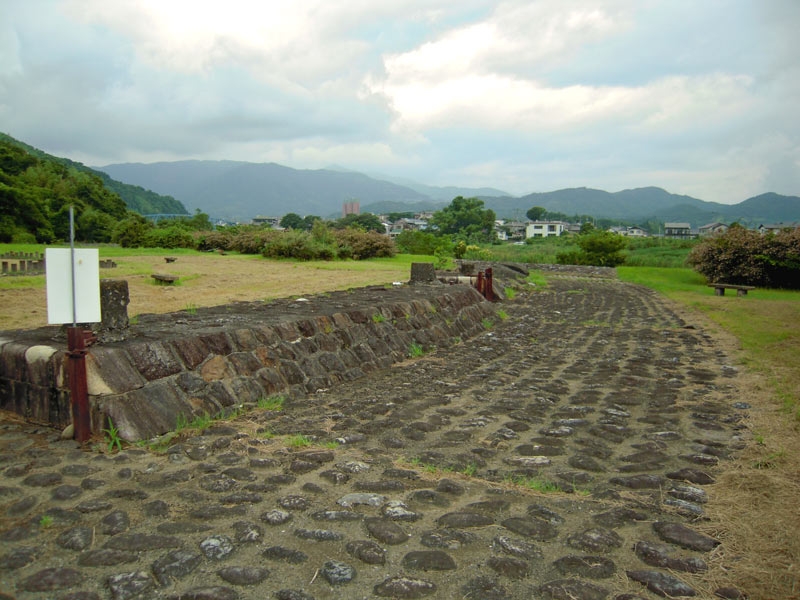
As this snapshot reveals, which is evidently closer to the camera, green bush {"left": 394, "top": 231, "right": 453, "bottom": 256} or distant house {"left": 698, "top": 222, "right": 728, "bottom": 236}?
distant house {"left": 698, "top": 222, "right": 728, "bottom": 236}

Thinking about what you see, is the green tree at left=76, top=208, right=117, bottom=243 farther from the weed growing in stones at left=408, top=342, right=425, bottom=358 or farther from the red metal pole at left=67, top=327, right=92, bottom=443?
the red metal pole at left=67, top=327, right=92, bottom=443

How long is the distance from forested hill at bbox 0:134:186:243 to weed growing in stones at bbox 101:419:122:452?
67.0 ft

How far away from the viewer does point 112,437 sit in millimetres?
3793

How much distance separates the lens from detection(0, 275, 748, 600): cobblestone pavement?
2385 mm

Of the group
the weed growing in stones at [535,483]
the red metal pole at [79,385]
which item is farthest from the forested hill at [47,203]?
the weed growing in stones at [535,483]

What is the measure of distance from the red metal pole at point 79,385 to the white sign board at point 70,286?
0.11 metres

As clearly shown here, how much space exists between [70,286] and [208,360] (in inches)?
50.2

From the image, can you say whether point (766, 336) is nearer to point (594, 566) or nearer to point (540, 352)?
point (540, 352)

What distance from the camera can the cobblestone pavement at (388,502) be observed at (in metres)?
2.38

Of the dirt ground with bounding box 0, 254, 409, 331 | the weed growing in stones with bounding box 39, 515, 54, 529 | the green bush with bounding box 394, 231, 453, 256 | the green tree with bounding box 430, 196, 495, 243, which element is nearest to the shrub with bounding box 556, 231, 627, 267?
the green bush with bounding box 394, 231, 453, 256

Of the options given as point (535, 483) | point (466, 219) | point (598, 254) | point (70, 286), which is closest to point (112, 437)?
point (70, 286)

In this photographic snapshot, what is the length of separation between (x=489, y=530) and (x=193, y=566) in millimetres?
1364

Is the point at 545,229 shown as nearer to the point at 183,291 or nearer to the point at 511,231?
the point at 511,231

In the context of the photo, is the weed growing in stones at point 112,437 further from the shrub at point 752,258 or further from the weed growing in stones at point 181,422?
the shrub at point 752,258
